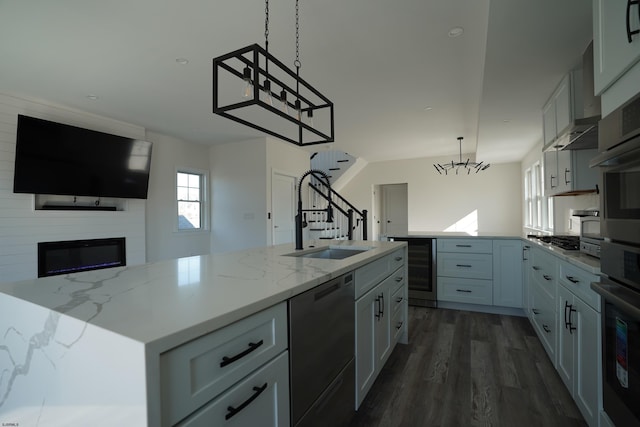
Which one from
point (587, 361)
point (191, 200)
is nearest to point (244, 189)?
point (191, 200)

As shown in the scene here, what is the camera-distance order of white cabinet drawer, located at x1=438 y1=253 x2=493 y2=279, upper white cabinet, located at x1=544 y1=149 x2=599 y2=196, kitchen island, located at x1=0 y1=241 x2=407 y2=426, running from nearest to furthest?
kitchen island, located at x1=0 y1=241 x2=407 y2=426 → upper white cabinet, located at x1=544 y1=149 x2=599 y2=196 → white cabinet drawer, located at x1=438 y1=253 x2=493 y2=279

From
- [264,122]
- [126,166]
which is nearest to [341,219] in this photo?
[264,122]

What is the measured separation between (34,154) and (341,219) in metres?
5.37

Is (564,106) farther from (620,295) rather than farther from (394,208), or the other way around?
(394,208)

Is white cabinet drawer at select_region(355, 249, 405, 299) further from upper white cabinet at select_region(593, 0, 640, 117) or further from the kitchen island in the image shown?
upper white cabinet at select_region(593, 0, 640, 117)

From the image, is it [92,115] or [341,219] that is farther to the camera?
[341,219]

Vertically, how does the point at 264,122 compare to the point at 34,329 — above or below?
above

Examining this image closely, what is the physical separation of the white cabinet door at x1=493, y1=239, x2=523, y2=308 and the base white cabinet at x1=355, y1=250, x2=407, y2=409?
152cm

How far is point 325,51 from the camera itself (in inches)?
108

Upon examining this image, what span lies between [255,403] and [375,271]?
3.90 ft

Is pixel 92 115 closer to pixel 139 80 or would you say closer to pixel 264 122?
pixel 139 80

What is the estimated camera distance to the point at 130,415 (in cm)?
61

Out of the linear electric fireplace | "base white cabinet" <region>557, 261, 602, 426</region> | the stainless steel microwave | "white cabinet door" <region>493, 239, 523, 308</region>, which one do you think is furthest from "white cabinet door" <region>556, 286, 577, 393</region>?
the linear electric fireplace

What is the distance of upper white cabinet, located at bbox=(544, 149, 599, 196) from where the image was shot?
252 cm
